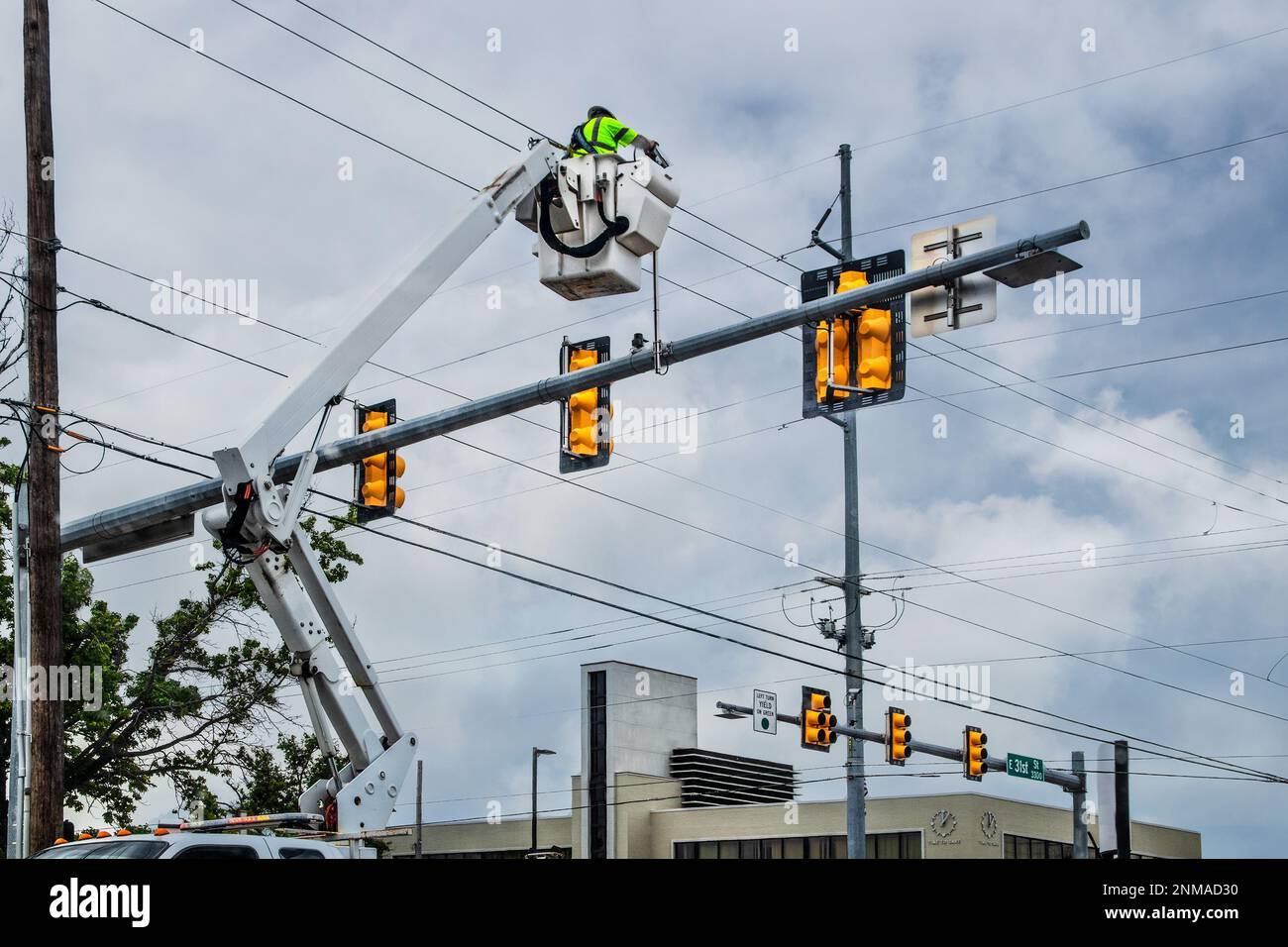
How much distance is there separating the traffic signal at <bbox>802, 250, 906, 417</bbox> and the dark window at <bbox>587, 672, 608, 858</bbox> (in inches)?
1710

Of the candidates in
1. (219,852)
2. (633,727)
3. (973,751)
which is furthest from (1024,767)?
(633,727)

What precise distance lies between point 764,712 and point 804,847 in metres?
23.6

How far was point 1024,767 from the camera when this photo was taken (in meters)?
31.6

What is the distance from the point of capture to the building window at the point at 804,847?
48.4 metres

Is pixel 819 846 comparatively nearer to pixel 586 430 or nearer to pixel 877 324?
pixel 586 430

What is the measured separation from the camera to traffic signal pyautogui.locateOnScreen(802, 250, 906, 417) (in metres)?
13.8

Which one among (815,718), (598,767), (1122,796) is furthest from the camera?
(598,767)

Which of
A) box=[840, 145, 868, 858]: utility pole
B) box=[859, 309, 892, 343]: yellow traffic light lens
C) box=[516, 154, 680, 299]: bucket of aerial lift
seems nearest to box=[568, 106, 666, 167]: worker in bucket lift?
box=[516, 154, 680, 299]: bucket of aerial lift

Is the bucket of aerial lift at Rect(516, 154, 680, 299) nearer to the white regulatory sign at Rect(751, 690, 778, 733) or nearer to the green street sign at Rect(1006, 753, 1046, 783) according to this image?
the white regulatory sign at Rect(751, 690, 778, 733)

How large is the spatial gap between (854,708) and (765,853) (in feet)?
78.9

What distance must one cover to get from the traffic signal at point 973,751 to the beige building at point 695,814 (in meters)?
16.0

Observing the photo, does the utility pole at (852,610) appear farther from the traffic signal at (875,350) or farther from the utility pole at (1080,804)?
the traffic signal at (875,350)
